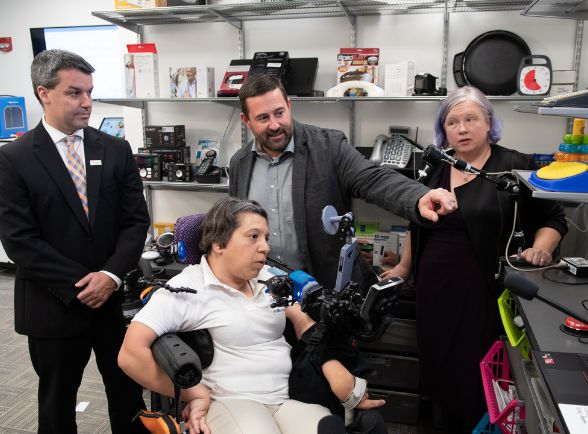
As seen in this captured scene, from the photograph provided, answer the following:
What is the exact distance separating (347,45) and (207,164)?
1218 millimetres

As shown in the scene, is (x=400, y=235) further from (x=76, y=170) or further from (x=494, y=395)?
(x=76, y=170)

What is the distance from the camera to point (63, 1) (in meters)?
4.58

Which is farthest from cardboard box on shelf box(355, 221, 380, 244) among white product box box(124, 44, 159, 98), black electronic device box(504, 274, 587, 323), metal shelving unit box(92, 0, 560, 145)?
black electronic device box(504, 274, 587, 323)

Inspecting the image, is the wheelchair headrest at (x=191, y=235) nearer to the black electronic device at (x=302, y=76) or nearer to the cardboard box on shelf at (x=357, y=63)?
the black electronic device at (x=302, y=76)

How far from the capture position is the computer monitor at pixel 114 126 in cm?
442

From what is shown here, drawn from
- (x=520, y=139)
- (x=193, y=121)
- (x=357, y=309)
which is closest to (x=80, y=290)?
(x=357, y=309)

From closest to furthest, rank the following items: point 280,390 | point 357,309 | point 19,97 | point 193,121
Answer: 1. point 357,309
2. point 280,390
3. point 193,121
4. point 19,97

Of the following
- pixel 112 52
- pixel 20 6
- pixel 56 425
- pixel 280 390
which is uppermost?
pixel 20 6

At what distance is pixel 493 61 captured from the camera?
8.86 feet

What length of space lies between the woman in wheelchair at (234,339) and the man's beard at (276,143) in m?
0.33

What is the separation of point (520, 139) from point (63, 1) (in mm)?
4357

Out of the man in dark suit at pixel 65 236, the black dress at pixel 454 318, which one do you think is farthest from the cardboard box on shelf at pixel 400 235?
the man in dark suit at pixel 65 236

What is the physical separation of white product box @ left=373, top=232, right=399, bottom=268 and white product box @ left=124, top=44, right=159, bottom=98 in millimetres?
1818

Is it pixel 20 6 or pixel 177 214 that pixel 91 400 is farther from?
pixel 20 6
